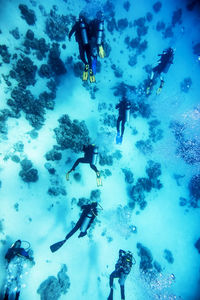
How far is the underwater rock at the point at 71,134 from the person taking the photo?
12.2 meters

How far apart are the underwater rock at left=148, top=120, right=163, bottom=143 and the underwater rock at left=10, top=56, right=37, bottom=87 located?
10513 millimetres

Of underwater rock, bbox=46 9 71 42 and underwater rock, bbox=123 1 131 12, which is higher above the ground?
underwater rock, bbox=123 1 131 12

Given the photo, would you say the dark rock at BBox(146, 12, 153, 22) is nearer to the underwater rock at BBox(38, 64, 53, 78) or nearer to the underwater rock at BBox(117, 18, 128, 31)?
the underwater rock at BBox(117, 18, 128, 31)

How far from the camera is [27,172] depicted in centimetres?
1075

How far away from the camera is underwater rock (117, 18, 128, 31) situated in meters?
16.0

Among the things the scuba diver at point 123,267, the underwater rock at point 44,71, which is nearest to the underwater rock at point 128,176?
the scuba diver at point 123,267

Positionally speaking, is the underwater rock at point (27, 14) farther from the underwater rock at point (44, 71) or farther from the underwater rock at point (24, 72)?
the underwater rock at point (44, 71)

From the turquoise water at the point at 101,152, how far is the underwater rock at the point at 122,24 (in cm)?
15

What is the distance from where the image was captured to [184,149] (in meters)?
17.9

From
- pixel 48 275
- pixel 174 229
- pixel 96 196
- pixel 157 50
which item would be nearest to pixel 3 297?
pixel 48 275

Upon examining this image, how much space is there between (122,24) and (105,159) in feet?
39.7

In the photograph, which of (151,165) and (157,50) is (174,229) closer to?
(151,165)

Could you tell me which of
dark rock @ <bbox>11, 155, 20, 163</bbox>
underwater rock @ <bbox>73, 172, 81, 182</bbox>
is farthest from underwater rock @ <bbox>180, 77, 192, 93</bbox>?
dark rock @ <bbox>11, 155, 20, 163</bbox>

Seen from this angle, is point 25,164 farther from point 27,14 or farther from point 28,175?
point 27,14
